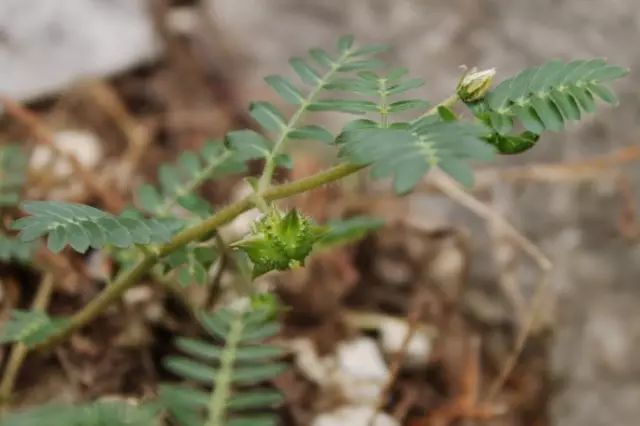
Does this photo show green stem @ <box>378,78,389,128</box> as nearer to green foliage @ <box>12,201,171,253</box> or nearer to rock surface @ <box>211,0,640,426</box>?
green foliage @ <box>12,201,171,253</box>

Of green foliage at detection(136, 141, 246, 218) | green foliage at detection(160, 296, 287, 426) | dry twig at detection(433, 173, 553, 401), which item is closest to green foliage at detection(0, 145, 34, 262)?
green foliage at detection(136, 141, 246, 218)

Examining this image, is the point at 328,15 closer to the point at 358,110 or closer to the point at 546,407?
the point at 546,407

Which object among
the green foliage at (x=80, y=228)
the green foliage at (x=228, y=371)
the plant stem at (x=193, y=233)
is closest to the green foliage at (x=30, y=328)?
the plant stem at (x=193, y=233)

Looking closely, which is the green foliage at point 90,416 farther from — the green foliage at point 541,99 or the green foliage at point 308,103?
the green foliage at point 541,99

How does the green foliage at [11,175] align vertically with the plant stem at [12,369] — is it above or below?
above

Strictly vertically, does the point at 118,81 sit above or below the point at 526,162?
above

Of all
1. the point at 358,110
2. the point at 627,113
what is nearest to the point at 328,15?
the point at 627,113

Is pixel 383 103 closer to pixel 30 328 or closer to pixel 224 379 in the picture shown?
pixel 224 379
